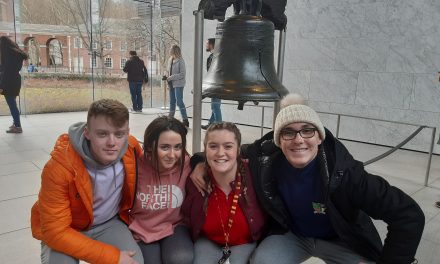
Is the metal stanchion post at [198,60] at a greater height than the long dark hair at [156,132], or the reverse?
the metal stanchion post at [198,60]

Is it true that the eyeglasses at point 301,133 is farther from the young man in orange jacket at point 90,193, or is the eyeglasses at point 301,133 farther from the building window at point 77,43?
the building window at point 77,43

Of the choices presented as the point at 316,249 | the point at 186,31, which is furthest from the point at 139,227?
the point at 186,31

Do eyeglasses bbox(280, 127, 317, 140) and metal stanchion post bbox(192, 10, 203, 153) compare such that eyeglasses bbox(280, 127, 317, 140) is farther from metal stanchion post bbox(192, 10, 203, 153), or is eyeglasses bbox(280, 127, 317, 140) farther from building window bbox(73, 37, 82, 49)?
building window bbox(73, 37, 82, 49)

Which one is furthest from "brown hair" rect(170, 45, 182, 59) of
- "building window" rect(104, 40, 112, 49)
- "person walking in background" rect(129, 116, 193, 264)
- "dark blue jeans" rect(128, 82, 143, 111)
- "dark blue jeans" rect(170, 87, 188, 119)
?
"person walking in background" rect(129, 116, 193, 264)

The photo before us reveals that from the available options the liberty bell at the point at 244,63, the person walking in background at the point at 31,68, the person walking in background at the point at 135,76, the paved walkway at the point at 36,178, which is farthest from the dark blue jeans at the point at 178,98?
the liberty bell at the point at 244,63

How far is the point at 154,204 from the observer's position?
1.99 meters

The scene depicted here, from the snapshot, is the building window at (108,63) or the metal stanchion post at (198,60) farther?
the building window at (108,63)

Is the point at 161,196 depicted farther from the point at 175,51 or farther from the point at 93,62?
the point at 93,62

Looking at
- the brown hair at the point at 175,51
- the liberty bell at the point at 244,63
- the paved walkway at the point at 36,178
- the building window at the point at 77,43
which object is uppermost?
the building window at the point at 77,43

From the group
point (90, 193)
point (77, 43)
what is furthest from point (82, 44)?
point (90, 193)

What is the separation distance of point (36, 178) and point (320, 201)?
3.51m

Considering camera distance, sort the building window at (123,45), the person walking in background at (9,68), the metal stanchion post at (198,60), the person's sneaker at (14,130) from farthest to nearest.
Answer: the building window at (123,45), the person's sneaker at (14,130), the person walking in background at (9,68), the metal stanchion post at (198,60)

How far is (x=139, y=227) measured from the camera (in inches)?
79.6

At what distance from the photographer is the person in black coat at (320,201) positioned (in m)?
1.69
